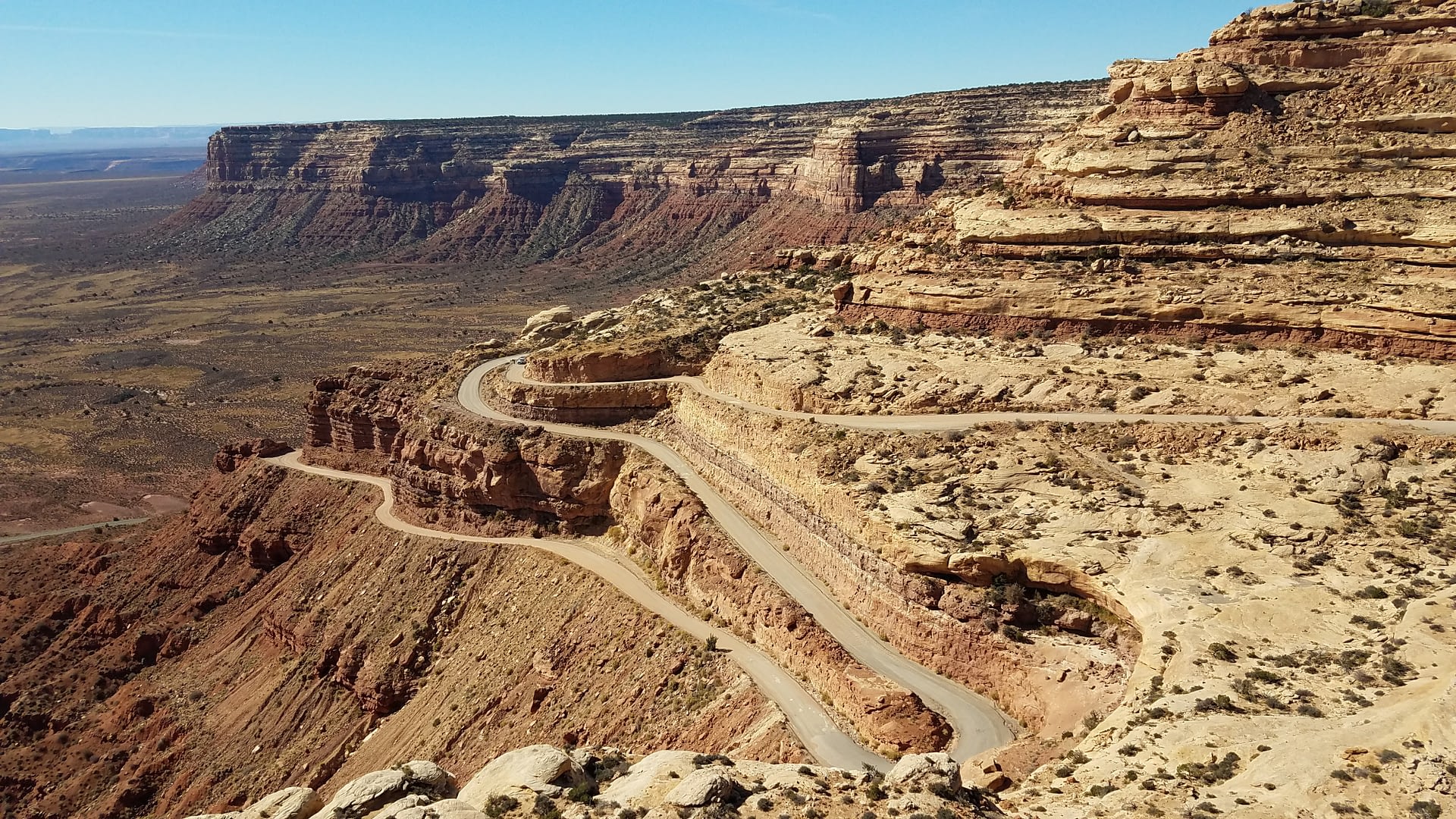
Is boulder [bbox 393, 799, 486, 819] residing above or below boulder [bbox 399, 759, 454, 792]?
above

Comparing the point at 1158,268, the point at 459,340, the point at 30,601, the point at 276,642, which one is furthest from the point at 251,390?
the point at 1158,268

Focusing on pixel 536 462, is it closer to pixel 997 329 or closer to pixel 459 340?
pixel 997 329

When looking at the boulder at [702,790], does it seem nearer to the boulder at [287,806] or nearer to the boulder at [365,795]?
the boulder at [365,795]

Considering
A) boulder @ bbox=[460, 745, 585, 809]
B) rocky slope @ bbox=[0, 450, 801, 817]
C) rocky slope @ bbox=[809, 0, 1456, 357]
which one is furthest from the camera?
rocky slope @ bbox=[809, 0, 1456, 357]

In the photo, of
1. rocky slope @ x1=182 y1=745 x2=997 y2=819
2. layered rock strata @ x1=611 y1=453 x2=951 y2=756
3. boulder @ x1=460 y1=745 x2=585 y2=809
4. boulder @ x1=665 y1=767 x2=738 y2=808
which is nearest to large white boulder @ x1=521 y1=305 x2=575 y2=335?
layered rock strata @ x1=611 y1=453 x2=951 y2=756

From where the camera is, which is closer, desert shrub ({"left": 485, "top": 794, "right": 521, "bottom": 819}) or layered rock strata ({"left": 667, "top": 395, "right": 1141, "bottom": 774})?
desert shrub ({"left": 485, "top": 794, "right": 521, "bottom": 819})

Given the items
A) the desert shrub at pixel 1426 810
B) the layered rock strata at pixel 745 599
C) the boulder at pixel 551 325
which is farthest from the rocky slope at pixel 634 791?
the boulder at pixel 551 325

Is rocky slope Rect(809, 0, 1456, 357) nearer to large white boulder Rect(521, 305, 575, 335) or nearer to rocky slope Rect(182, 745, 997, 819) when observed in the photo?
large white boulder Rect(521, 305, 575, 335)
